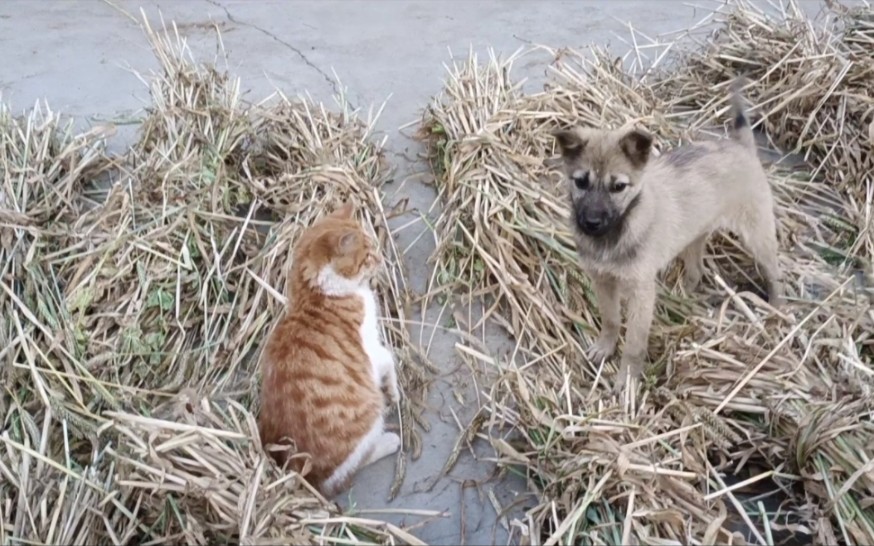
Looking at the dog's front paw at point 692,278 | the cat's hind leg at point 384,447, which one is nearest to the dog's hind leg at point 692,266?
the dog's front paw at point 692,278

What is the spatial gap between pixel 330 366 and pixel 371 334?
338 millimetres

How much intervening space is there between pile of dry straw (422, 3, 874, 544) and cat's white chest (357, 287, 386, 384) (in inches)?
16.4

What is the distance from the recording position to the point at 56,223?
4.41 m

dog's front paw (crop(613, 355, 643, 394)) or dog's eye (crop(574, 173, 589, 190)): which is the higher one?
dog's eye (crop(574, 173, 589, 190))

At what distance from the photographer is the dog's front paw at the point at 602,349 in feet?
13.1

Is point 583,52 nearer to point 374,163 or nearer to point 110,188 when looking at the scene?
point 374,163

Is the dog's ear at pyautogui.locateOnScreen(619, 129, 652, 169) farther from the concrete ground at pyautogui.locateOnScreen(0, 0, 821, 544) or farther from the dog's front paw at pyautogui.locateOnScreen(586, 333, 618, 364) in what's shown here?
the concrete ground at pyautogui.locateOnScreen(0, 0, 821, 544)

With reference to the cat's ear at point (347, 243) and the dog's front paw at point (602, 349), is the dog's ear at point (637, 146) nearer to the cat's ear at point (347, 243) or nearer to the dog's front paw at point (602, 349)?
the dog's front paw at point (602, 349)

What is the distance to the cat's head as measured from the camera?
142 inches

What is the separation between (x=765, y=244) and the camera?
4176mm

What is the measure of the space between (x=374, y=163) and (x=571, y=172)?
1.52 m

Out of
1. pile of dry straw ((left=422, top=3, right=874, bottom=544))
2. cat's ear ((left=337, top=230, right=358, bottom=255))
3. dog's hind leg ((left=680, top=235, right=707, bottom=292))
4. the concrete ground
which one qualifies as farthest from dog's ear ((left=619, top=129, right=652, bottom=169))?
the concrete ground

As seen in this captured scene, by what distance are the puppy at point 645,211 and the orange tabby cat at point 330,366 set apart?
3.03 feet

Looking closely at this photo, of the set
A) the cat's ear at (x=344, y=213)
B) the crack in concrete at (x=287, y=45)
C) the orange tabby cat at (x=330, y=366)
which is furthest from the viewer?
A: the crack in concrete at (x=287, y=45)
